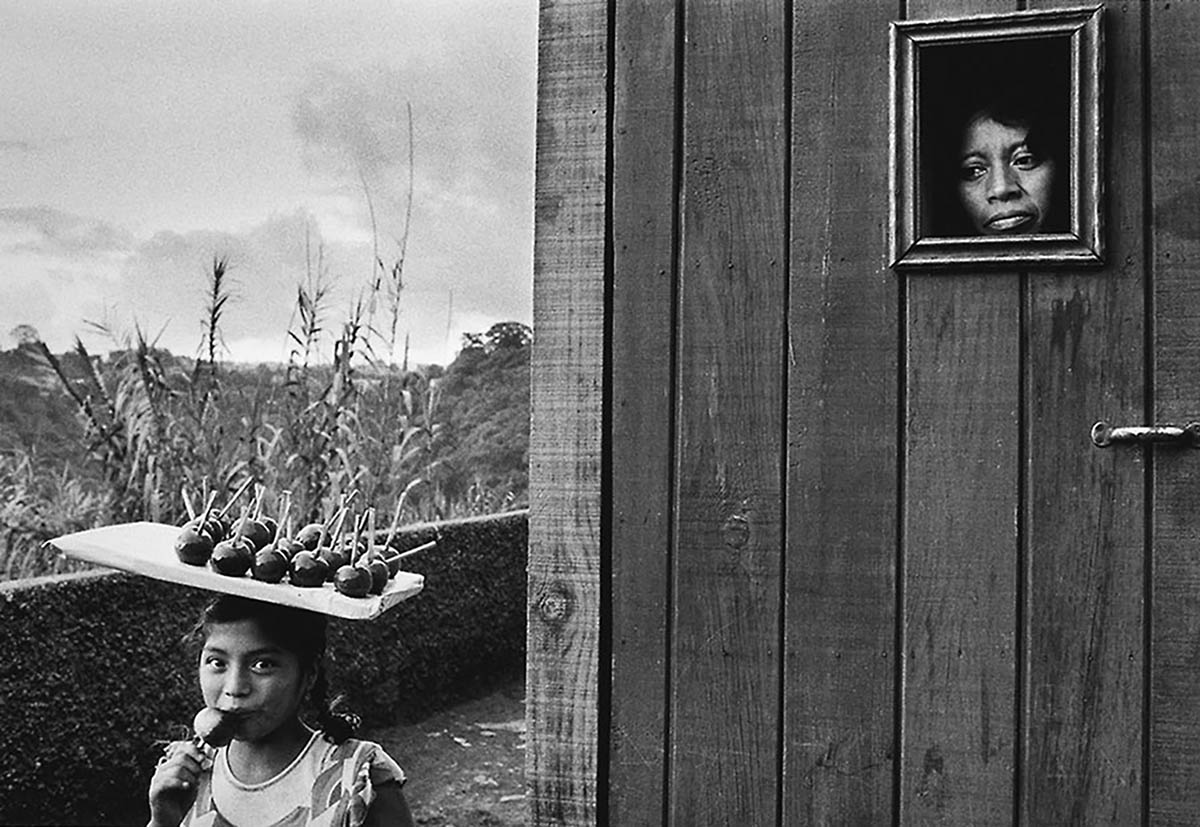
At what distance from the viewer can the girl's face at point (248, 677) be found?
2266mm

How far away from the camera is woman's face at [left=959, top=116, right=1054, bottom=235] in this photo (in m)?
2.38

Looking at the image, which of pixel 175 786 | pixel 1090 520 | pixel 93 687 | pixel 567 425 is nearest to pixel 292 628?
pixel 175 786

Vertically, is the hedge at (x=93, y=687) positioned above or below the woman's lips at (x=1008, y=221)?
below

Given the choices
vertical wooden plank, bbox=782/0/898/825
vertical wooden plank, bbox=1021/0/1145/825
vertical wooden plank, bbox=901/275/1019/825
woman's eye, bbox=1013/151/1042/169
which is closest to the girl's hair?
vertical wooden plank, bbox=782/0/898/825

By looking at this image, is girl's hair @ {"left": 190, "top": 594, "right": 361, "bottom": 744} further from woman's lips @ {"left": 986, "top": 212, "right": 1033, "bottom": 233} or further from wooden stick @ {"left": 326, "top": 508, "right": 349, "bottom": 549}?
woman's lips @ {"left": 986, "top": 212, "right": 1033, "bottom": 233}

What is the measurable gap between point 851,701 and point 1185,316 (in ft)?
2.70

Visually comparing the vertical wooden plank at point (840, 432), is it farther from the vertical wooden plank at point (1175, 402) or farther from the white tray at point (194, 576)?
the white tray at point (194, 576)

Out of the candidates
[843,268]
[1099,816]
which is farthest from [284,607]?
[1099,816]

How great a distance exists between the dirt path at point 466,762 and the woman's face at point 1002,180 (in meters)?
3.29

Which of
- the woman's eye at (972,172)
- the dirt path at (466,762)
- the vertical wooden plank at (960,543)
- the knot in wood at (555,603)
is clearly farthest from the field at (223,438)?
the woman's eye at (972,172)

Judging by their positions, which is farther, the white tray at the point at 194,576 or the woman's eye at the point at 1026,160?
the woman's eye at the point at 1026,160

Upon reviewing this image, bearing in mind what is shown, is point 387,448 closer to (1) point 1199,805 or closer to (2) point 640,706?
(2) point 640,706

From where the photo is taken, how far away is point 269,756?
2.32 meters

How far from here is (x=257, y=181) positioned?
8789mm
